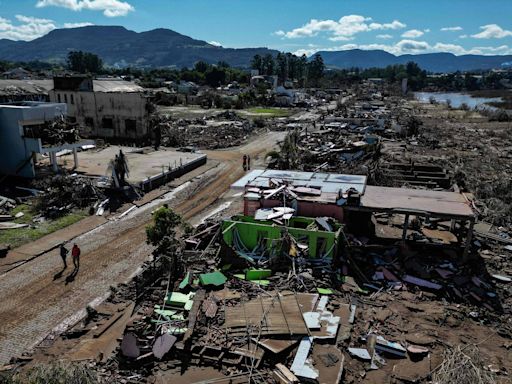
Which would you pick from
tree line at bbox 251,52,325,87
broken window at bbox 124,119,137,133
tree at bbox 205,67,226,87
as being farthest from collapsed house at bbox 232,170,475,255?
tree line at bbox 251,52,325,87

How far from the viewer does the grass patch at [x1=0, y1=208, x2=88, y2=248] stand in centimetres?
2033

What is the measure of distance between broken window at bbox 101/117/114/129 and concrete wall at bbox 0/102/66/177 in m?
17.5

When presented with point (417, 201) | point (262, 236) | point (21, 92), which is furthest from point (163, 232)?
point (21, 92)

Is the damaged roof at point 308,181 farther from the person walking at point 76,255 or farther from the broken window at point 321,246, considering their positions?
the person walking at point 76,255

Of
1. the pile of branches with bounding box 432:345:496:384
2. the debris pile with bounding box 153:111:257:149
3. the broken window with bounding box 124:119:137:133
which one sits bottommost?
the pile of branches with bounding box 432:345:496:384

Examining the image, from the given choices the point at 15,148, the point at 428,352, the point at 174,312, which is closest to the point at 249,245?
the point at 174,312

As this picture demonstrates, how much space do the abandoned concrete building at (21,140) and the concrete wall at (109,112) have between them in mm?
16075

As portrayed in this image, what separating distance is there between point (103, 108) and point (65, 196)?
81.1 ft

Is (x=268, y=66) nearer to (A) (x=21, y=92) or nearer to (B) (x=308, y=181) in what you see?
(A) (x=21, y=92)

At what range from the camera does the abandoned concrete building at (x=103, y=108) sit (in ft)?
150

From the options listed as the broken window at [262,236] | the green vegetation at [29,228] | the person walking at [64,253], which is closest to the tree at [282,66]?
the green vegetation at [29,228]

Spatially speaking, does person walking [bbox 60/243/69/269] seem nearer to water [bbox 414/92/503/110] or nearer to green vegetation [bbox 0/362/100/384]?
green vegetation [bbox 0/362/100/384]

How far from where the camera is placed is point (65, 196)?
25.1 m

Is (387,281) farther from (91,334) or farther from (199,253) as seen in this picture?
→ (91,334)
